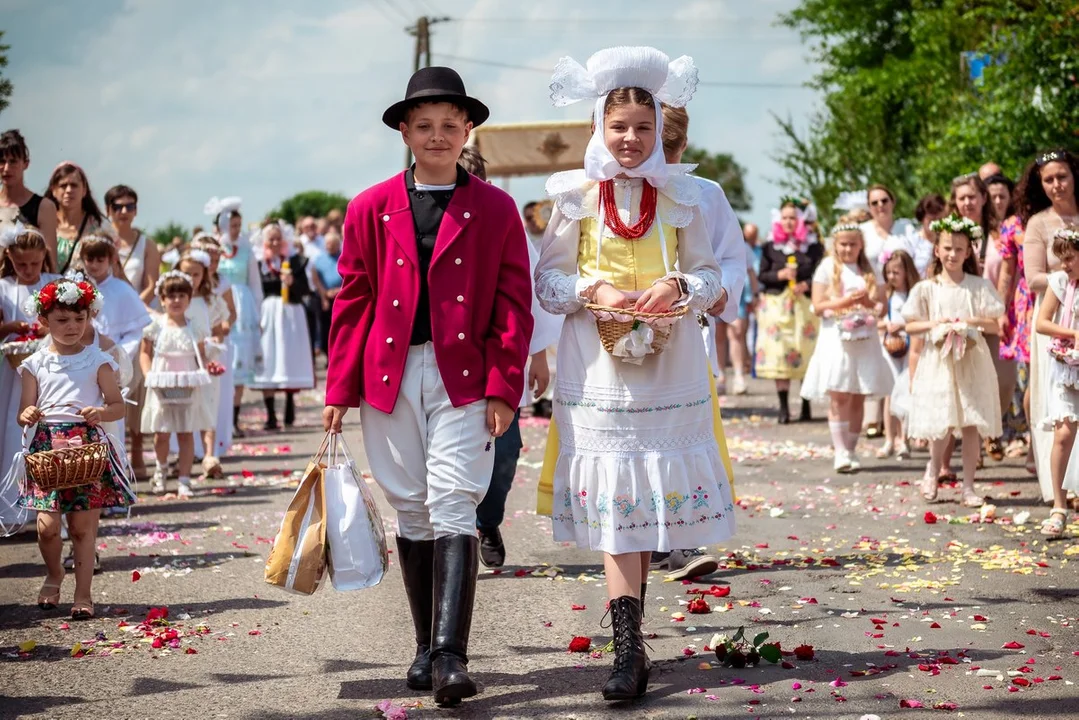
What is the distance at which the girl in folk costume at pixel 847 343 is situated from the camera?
12023 mm

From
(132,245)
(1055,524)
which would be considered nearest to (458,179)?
(1055,524)

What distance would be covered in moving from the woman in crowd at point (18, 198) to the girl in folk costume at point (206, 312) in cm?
242

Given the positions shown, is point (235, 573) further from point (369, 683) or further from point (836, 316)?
point (836, 316)

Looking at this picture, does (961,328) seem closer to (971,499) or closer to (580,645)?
(971,499)

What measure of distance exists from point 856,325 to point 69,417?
23.6 feet

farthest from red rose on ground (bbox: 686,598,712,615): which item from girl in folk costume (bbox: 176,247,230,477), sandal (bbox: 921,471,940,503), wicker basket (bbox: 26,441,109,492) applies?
girl in folk costume (bbox: 176,247,230,477)

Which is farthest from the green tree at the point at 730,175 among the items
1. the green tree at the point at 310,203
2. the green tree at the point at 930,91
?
the green tree at the point at 930,91

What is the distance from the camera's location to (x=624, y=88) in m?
5.64

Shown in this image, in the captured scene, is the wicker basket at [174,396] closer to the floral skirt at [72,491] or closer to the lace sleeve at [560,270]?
the floral skirt at [72,491]

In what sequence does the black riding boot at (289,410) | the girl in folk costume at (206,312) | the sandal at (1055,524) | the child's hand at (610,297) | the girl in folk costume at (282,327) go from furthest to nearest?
the black riding boot at (289,410), the girl in folk costume at (282,327), the girl in folk costume at (206,312), the sandal at (1055,524), the child's hand at (610,297)

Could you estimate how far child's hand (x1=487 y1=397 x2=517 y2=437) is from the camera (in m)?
5.40

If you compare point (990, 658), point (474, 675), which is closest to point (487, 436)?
point (474, 675)

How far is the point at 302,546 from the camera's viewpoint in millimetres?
5340

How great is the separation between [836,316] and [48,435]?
7.42 m
